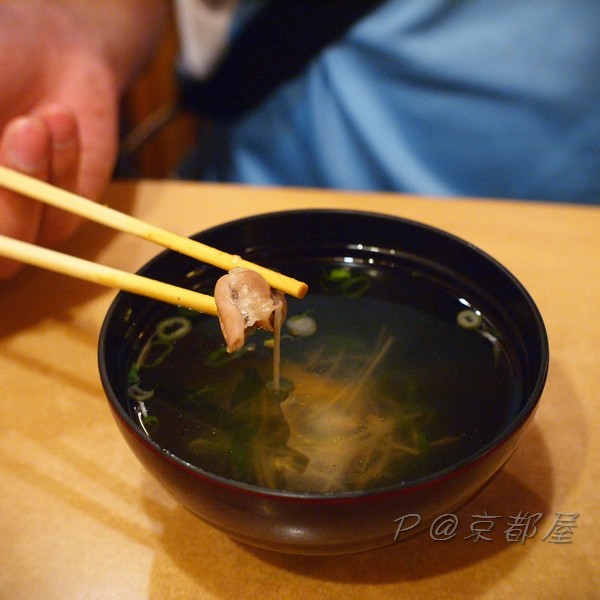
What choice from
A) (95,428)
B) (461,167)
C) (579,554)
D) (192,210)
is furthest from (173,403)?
(461,167)

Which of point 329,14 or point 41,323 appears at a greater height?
point 329,14

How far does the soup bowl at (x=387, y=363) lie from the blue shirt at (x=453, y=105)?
1.00m

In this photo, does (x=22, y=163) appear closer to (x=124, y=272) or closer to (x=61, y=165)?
(x=61, y=165)

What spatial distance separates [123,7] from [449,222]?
1.18 metres

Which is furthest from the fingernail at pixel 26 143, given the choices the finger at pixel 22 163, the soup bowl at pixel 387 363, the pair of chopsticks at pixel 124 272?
the soup bowl at pixel 387 363

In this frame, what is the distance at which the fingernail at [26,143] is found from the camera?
4.06 ft

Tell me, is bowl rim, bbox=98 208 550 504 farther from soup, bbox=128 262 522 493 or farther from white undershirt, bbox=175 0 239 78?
white undershirt, bbox=175 0 239 78

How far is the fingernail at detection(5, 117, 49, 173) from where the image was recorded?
124 centimetres

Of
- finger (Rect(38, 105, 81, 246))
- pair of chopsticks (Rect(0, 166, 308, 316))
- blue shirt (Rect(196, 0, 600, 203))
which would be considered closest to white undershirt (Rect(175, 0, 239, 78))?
blue shirt (Rect(196, 0, 600, 203))

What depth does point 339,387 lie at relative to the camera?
100cm

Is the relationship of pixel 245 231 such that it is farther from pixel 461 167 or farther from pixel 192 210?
pixel 461 167

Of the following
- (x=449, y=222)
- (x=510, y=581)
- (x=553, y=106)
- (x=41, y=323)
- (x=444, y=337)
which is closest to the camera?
(x=510, y=581)

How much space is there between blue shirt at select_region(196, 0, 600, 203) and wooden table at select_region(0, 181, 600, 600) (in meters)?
0.66

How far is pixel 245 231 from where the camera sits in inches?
45.7
